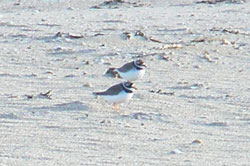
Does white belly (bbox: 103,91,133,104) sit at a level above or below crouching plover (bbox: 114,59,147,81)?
above

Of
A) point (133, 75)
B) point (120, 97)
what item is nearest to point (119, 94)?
point (120, 97)

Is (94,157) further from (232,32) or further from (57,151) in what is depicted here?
(232,32)

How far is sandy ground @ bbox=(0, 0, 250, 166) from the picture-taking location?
18.0ft

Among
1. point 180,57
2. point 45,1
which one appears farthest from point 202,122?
point 45,1

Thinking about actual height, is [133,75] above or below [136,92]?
above

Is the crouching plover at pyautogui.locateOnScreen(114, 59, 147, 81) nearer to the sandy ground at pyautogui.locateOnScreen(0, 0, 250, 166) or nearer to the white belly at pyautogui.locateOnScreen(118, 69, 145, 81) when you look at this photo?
the white belly at pyautogui.locateOnScreen(118, 69, 145, 81)

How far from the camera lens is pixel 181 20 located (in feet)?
42.8

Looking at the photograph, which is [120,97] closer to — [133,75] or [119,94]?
[119,94]

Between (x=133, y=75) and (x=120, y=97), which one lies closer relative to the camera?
(x=120, y=97)

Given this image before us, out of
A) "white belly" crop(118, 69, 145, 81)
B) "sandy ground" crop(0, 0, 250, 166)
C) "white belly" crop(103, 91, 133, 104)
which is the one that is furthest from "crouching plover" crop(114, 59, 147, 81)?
"white belly" crop(103, 91, 133, 104)

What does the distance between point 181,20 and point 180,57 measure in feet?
12.0

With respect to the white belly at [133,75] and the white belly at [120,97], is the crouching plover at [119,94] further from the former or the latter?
the white belly at [133,75]

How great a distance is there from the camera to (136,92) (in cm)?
759

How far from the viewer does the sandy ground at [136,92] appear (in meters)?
5.49
